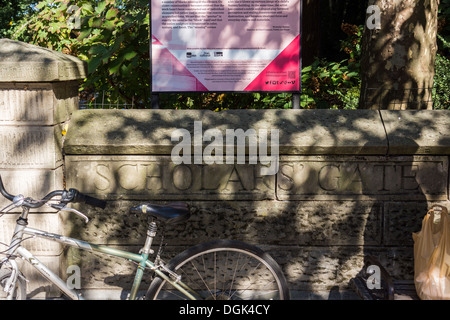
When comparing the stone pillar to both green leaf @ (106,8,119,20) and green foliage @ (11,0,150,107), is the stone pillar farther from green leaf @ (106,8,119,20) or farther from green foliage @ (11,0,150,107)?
green leaf @ (106,8,119,20)

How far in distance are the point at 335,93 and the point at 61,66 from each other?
11.2 feet

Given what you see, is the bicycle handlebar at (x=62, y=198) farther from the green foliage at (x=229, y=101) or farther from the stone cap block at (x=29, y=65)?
the green foliage at (x=229, y=101)

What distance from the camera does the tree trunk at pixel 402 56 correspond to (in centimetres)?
477

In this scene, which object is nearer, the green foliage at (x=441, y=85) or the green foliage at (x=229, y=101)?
the green foliage at (x=229, y=101)

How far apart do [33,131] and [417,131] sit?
2.86 metres

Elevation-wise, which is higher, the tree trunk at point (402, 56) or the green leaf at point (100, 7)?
the green leaf at point (100, 7)

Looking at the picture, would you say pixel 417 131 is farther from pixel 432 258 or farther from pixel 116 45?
pixel 116 45

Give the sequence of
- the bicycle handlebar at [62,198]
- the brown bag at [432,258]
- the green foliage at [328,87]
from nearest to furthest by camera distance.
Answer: the bicycle handlebar at [62,198]
the brown bag at [432,258]
the green foliage at [328,87]

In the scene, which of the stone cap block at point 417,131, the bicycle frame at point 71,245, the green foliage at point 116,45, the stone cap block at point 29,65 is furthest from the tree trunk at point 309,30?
the bicycle frame at point 71,245

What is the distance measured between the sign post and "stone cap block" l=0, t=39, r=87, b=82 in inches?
38.9

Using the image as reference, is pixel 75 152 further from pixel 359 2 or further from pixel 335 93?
pixel 359 2

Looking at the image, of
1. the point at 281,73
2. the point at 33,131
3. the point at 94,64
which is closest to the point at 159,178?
the point at 33,131

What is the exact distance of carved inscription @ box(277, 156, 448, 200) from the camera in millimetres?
3865

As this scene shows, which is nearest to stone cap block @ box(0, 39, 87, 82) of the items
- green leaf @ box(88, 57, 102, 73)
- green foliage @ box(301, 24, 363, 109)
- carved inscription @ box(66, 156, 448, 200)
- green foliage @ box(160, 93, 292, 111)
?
carved inscription @ box(66, 156, 448, 200)
